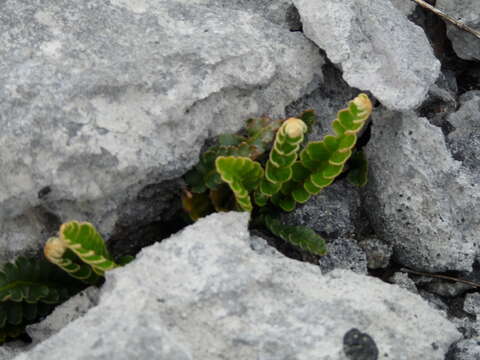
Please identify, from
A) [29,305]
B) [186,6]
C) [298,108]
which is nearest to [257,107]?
[298,108]

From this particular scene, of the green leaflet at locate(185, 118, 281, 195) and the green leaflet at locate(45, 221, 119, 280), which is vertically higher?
the green leaflet at locate(185, 118, 281, 195)

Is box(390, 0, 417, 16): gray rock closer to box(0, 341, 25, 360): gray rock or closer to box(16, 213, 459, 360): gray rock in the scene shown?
box(16, 213, 459, 360): gray rock

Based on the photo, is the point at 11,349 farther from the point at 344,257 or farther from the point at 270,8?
the point at 270,8

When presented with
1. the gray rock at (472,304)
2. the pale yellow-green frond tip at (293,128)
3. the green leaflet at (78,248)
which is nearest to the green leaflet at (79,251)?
the green leaflet at (78,248)

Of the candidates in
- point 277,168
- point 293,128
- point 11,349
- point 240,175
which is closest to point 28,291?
point 11,349

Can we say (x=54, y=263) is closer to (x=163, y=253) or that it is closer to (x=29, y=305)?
(x=29, y=305)

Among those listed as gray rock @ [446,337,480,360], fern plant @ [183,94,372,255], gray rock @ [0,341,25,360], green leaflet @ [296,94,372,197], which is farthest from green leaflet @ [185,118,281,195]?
gray rock @ [446,337,480,360]
